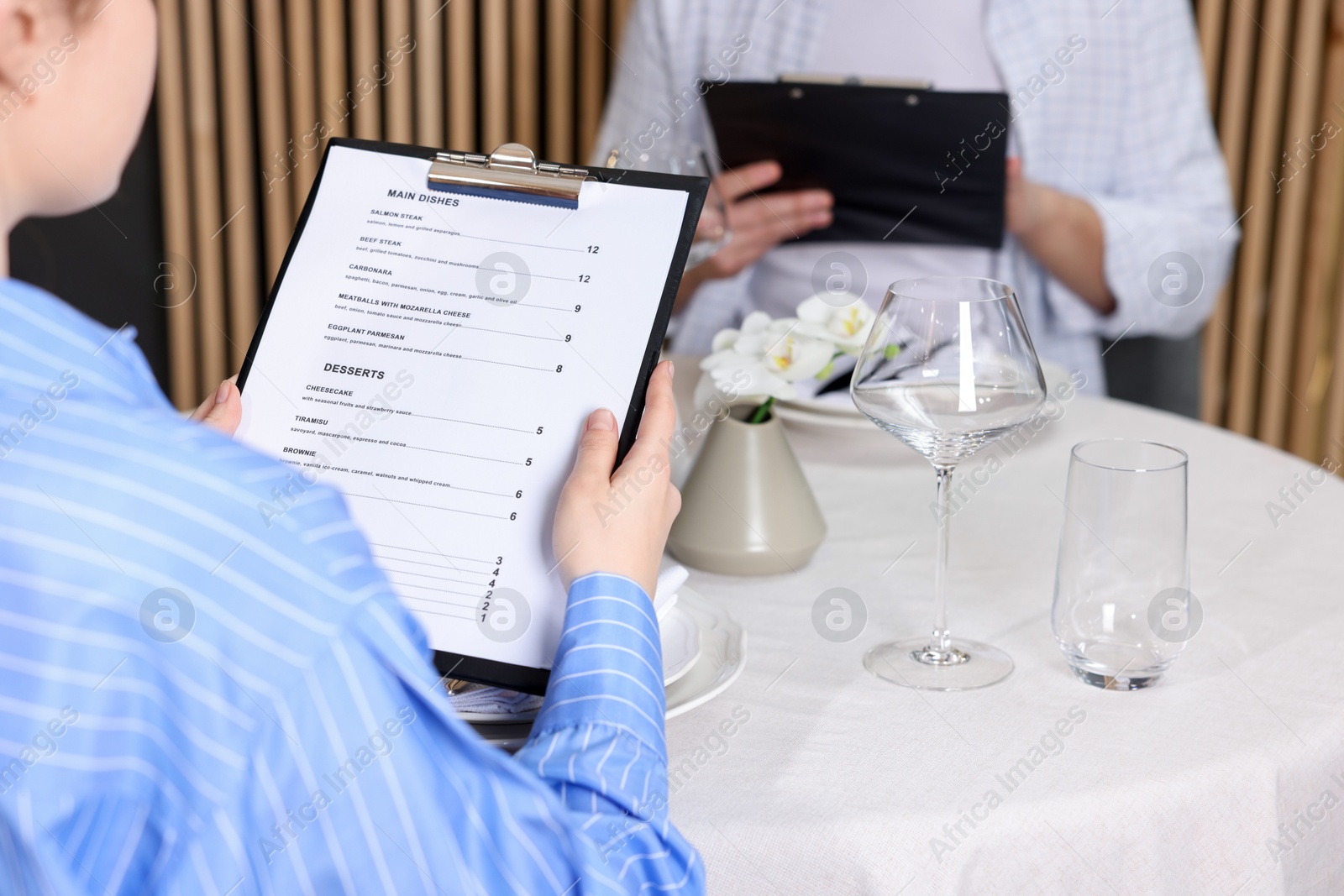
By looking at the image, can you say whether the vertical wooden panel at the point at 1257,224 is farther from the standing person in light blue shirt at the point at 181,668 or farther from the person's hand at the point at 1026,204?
the standing person in light blue shirt at the point at 181,668

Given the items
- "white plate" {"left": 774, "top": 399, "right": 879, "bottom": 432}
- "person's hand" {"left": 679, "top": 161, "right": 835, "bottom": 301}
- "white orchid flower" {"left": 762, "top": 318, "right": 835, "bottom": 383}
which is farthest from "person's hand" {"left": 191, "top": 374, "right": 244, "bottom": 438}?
"person's hand" {"left": 679, "top": 161, "right": 835, "bottom": 301}

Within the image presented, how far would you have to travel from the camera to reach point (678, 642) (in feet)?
2.49

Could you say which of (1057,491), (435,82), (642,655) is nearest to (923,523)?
(1057,491)

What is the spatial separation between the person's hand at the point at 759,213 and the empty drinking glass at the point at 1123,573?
0.84 meters

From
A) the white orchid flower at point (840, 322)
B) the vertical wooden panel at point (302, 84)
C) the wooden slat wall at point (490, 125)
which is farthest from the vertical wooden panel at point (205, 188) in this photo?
the white orchid flower at point (840, 322)

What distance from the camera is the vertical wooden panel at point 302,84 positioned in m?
2.30

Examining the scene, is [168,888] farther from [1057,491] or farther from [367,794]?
[1057,491]

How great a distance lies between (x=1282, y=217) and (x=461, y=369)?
208 cm

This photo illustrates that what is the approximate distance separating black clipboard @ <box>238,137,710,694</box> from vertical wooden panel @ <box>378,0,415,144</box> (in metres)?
1.67

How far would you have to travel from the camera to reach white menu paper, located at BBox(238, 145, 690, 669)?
0.65 metres

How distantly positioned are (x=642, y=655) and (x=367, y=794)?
0.51 ft

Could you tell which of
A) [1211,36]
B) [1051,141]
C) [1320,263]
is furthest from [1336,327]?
[1051,141]

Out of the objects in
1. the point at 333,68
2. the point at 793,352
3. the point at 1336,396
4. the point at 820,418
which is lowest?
the point at 1336,396

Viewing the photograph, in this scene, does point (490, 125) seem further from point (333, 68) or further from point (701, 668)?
point (701, 668)
